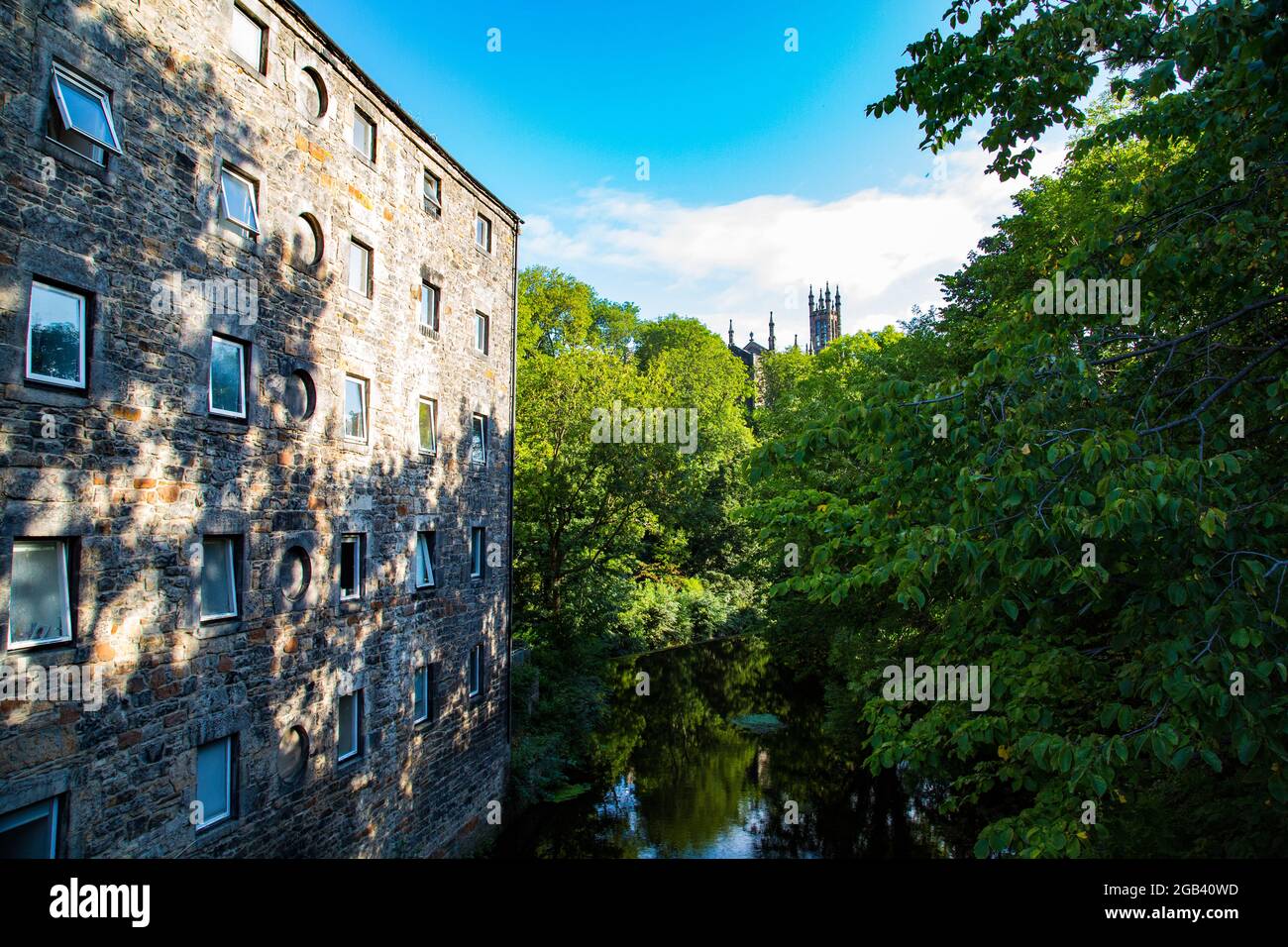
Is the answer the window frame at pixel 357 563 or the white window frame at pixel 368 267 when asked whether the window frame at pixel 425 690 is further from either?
the white window frame at pixel 368 267

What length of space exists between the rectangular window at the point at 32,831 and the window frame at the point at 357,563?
4.93 meters

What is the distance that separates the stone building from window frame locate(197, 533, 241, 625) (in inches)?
1.7

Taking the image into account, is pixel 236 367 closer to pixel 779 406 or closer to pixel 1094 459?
pixel 1094 459

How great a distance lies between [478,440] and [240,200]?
8.02m

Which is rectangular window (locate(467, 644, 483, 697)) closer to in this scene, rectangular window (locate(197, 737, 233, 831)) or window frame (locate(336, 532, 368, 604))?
window frame (locate(336, 532, 368, 604))

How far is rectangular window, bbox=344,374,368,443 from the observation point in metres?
12.2

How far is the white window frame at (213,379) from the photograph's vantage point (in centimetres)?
935

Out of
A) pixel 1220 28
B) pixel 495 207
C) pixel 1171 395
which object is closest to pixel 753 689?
pixel 495 207

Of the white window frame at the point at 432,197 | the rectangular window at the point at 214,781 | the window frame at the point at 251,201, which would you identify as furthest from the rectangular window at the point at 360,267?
the rectangular window at the point at 214,781

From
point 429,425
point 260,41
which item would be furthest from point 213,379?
point 429,425

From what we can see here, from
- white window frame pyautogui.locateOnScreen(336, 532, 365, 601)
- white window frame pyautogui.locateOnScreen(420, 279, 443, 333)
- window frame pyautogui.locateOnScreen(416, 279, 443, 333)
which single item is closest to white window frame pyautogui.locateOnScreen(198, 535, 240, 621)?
white window frame pyautogui.locateOnScreen(336, 532, 365, 601)

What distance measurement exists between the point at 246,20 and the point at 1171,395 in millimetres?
12162

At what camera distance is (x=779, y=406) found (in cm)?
3244

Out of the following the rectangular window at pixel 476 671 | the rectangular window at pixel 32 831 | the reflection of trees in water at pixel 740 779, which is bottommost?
the reflection of trees in water at pixel 740 779
